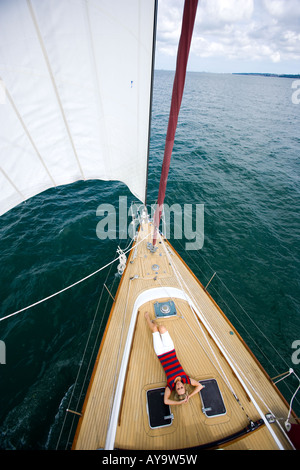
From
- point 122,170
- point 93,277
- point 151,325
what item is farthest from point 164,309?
point 122,170

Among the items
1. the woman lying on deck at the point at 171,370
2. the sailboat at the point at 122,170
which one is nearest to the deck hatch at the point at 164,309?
the sailboat at the point at 122,170

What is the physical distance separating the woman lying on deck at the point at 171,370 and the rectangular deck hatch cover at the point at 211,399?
0.24 meters

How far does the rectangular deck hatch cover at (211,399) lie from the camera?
3955mm

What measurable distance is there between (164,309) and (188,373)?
1.64 m

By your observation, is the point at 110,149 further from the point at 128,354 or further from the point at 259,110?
the point at 259,110

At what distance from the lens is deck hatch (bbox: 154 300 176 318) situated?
17.9ft

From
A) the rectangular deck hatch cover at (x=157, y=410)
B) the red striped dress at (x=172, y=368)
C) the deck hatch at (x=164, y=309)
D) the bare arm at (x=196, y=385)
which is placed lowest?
the rectangular deck hatch cover at (x=157, y=410)

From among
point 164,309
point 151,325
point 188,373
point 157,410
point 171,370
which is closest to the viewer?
point 157,410

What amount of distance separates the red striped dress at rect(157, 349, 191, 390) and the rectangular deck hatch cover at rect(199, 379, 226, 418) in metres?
0.46

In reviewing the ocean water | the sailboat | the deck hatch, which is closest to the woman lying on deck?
the sailboat

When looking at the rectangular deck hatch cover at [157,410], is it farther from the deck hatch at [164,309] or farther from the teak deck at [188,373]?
the deck hatch at [164,309]

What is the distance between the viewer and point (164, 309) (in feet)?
18.1

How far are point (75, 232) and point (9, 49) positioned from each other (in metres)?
8.69

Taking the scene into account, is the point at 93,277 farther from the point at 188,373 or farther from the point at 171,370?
the point at 188,373
